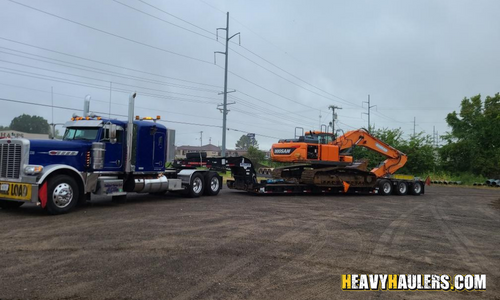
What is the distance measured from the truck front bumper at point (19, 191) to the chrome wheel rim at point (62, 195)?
50 cm

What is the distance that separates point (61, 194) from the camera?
938 cm

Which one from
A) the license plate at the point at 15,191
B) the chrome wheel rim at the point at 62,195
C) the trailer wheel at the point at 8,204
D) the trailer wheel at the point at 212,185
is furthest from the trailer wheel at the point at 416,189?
the trailer wheel at the point at 8,204

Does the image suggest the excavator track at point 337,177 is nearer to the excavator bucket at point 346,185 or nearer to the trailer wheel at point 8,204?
the excavator bucket at point 346,185

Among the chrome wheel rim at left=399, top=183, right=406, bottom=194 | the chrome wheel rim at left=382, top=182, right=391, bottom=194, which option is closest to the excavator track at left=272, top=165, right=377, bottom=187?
the chrome wheel rim at left=382, top=182, right=391, bottom=194

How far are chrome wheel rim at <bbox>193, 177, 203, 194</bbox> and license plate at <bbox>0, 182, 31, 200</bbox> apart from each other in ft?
20.3

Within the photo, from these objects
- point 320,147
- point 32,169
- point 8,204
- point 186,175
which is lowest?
point 8,204

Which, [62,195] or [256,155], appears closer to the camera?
[62,195]

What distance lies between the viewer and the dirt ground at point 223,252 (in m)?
4.44

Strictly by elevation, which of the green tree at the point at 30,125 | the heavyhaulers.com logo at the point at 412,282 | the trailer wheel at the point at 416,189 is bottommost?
the heavyhaulers.com logo at the point at 412,282

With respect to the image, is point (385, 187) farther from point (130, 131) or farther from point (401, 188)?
point (130, 131)

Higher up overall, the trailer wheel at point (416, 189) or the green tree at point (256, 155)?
the green tree at point (256, 155)

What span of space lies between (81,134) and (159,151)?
2668 millimetres

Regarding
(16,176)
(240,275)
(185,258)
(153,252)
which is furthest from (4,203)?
(240,275)

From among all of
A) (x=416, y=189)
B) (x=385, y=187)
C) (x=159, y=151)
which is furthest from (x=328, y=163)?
(x=159, y=151)
